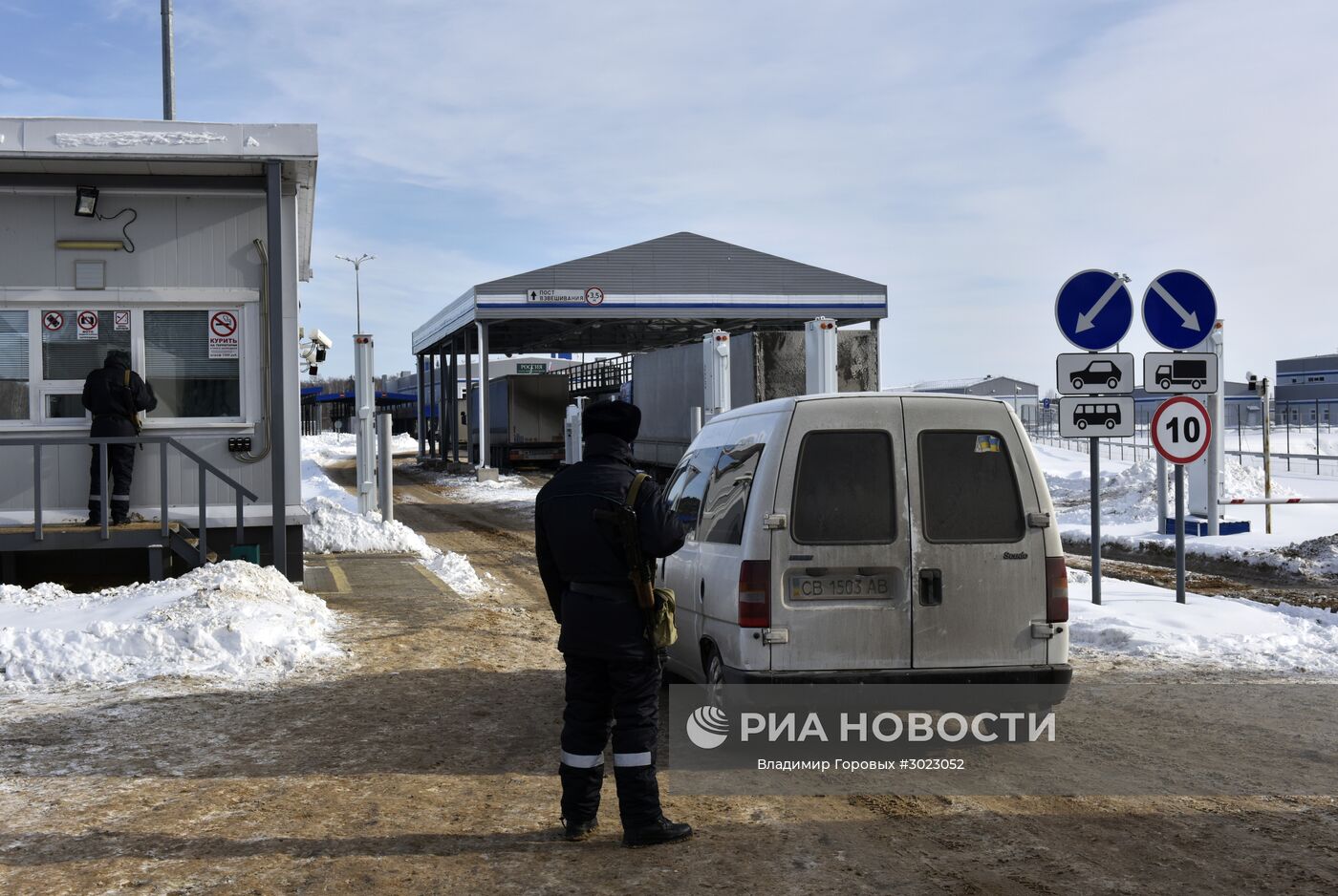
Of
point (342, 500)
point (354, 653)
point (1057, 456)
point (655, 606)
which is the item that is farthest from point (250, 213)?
point (1057, 456)

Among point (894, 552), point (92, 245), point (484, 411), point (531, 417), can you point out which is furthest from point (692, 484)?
point (531, 417)

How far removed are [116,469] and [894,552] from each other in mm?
8401

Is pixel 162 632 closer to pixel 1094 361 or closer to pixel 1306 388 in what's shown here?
pixel 1094 361

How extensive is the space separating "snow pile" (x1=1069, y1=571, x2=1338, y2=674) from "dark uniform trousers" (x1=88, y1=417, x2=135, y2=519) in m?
8.72

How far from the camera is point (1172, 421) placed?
10.6 meters

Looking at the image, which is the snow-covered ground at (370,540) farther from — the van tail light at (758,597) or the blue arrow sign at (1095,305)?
the van tail light at (758,597)

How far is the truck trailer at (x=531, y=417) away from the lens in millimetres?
40188

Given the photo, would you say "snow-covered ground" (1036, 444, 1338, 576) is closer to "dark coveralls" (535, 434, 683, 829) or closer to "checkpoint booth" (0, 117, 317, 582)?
"checkpoint booth" (0, 117, 317, 582)

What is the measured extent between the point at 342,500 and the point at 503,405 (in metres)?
16.1

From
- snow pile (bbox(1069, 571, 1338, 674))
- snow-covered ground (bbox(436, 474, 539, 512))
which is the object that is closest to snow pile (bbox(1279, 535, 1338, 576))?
snow pile (bbox(1069, 571, 1338, 674))

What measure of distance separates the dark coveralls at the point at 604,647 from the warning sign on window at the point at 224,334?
27.0 ft

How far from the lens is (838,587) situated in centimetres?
610

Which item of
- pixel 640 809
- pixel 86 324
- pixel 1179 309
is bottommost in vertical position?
pixel 640 809

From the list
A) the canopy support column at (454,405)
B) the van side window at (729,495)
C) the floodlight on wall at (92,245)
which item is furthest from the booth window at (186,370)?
the canopy support column at (454,405)
